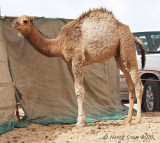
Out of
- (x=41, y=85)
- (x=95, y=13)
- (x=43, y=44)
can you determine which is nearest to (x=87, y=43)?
(x=95, y=13)

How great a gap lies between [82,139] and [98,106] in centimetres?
319

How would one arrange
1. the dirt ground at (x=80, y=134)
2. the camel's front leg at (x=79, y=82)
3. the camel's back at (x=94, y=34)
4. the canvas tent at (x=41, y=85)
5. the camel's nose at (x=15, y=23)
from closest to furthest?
1. the dirt ground at (x=80, y=134)
2. the camel's nose at (x=15, y=23)
3. the canvas tent at (x=41, y=85)
4. the camel's front leg at (x=79, y=82)
5. the camel's back at (x=94, y=34)

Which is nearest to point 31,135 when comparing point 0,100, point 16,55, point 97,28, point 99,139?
point 0,100

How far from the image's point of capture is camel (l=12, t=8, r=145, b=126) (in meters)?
7.19

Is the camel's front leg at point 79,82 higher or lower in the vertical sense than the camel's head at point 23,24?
lower

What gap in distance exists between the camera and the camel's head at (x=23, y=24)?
22.7 feet

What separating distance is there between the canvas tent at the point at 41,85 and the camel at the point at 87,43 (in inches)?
19.0

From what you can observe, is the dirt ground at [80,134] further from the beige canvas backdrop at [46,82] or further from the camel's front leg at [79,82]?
the beige canvas backdrop at [46,82]

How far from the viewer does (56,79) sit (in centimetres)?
816

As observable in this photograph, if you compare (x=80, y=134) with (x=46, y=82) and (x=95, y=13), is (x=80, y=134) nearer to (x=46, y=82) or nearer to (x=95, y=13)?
(x=46, y=82)

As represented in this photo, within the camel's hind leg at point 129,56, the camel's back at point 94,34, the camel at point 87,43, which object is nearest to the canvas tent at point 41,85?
the camel at point 87,43

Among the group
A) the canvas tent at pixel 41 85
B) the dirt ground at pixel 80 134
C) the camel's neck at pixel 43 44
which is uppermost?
the camel's neck at pixel 43 44

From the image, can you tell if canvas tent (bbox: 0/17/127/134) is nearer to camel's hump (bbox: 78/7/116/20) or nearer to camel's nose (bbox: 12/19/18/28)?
camel's nose (bbox: 12/19/18/28)

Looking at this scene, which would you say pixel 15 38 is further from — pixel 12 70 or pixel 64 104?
pixel 64 104
